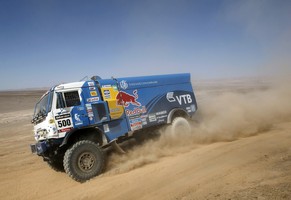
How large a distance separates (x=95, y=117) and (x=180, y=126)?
3.43 m

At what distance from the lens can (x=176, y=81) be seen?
410 inches

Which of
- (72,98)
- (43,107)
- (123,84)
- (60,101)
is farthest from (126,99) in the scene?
(43,107)

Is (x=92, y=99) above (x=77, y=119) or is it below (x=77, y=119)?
above

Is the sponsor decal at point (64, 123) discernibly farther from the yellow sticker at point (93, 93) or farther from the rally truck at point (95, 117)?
the yellow sticker at point (93, 93)

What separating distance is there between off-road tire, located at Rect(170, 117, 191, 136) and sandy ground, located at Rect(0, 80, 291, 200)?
0.22 m

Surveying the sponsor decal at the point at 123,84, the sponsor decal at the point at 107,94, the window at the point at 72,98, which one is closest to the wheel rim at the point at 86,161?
the window at the point at 72,98

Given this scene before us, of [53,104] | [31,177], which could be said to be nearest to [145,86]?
[53,104]

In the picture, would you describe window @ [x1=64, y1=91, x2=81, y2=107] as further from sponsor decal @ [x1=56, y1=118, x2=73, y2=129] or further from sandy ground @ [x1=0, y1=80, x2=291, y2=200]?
sandy ground @ [x1=0, y1=80, x2=291, y2=200]

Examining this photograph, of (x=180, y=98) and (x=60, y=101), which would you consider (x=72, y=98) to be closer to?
(x=60, y=101)

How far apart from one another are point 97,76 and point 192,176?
14.6ft

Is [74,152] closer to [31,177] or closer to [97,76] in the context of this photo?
[31,177]

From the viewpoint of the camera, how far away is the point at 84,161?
24.2 feet

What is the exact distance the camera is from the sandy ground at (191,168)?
18.3 ft

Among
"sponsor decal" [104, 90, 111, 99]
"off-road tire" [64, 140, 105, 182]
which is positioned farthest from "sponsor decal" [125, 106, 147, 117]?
"off-road tire" [64, 140, 105, 182]
